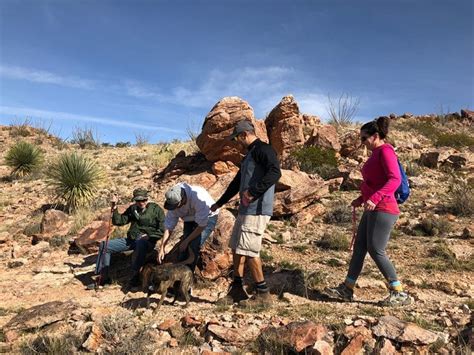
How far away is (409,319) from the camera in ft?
12.5

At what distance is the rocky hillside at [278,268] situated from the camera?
11.6ft

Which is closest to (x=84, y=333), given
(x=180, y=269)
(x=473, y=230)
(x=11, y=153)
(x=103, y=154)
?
(x=180, y=269)

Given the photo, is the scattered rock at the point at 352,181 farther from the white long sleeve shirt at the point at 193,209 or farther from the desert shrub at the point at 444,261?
the white long sleeve shirt at the point at 193,209

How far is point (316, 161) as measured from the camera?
11492 mm

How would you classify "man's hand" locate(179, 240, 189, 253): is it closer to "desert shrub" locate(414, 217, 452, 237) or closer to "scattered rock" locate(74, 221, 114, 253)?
"scattered rock" locate(74, 221, 114, 253)

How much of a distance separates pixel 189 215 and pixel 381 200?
2352 millimetres

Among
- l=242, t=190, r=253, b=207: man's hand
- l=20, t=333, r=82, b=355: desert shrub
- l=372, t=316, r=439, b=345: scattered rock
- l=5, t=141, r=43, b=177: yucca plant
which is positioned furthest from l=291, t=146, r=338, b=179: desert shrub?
l=5, t=141, r=43, b=177: yucca plant

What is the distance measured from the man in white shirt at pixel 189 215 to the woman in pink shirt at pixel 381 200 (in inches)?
72.7

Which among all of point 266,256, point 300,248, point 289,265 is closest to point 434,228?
point 300,248

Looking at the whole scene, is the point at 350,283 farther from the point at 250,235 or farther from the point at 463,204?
the point at 463,204

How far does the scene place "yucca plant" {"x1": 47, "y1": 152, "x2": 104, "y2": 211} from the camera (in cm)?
1039

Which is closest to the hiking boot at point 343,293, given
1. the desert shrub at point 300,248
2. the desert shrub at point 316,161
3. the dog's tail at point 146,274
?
the desert shrub at point 300,248

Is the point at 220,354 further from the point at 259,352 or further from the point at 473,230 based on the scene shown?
the point at 473,230

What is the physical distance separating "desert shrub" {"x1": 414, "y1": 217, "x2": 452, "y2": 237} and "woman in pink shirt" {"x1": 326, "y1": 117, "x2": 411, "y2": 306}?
3.44 metres
